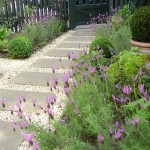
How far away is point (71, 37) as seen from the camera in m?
8.59

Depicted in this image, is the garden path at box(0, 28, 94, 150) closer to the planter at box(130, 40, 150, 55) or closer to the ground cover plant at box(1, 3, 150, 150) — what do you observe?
the ground cover plant at box(1, 3, 150, 150)

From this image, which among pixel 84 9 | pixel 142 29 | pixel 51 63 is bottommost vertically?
pixel 51 63

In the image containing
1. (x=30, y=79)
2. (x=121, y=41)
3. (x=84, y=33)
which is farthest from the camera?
(x=84, y=33)

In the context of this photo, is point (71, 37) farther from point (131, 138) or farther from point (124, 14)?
point (131, 138)

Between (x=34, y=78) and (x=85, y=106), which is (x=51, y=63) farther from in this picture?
(x=85, y=106)

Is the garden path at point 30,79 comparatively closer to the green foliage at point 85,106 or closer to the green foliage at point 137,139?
the green foliage at point 85,106

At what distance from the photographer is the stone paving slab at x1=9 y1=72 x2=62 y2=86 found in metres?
4.88

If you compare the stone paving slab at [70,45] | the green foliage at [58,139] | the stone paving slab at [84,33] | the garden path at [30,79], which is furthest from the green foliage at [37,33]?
the green foliage at [58,139]

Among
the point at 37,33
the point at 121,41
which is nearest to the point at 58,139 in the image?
the point at 121,41

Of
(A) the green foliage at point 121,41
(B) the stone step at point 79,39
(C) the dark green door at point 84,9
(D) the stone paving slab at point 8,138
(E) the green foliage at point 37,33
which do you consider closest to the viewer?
(D) the stone paving slab at point 8,138

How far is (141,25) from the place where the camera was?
4633mm

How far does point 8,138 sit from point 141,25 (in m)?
2.80

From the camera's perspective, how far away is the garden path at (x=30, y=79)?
3357mm

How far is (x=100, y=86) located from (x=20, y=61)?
3.23 m
